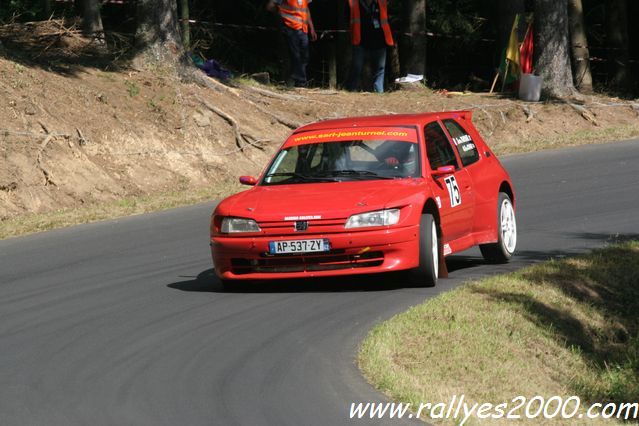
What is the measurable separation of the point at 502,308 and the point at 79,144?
1108cm

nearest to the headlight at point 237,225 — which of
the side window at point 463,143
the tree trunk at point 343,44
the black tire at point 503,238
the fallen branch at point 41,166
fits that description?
the side window at point 463,143

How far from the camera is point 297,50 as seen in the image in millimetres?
25312

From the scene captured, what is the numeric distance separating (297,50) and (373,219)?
14.7 metres

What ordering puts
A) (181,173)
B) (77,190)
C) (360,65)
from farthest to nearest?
(360,65), (181,173), (77,190)

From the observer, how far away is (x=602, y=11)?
128 ft

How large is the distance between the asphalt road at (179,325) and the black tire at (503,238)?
0.18 meters

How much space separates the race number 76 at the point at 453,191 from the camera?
39.7ft

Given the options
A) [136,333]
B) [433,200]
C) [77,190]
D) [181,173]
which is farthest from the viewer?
[181,173]

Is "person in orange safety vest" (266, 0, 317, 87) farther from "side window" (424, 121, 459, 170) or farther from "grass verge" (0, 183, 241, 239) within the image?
"side window" (424, 121, 459, 170)

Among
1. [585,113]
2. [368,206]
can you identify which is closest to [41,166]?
[368,206]

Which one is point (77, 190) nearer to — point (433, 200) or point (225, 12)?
point (433, 200)

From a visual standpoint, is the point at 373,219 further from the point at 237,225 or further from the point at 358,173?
the point at 237,225

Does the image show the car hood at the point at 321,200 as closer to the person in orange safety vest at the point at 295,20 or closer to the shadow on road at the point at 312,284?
the shadow on road at the point at 312,284

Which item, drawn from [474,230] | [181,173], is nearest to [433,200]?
[474,230]
